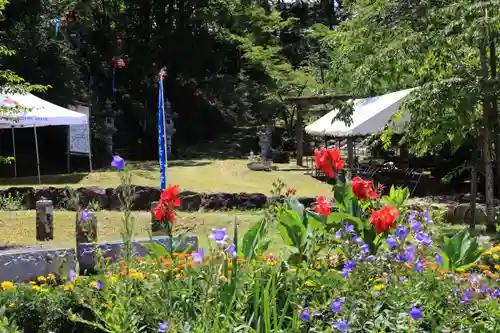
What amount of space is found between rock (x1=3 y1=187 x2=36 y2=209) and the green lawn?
2833 millimetres

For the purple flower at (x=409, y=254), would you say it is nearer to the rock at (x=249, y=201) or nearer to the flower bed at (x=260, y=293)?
the flower bed at (x=260, y=293)

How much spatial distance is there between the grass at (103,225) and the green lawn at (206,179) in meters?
4.16

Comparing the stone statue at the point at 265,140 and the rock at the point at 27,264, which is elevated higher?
the stone statue at the point at 265,140

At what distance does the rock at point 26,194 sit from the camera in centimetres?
Result: 1188

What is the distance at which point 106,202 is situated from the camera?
37.8 ft

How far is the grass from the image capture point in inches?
329

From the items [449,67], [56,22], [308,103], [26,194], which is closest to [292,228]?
[449,67]

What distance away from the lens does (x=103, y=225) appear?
9.48m

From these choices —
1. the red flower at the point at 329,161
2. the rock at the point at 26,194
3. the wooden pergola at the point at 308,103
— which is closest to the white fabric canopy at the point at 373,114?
the wooden pergola at the point at 308,103

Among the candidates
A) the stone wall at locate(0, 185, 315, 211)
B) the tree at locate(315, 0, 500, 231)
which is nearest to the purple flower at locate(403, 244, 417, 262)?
the tree at locate(315, 0, 500, 231)

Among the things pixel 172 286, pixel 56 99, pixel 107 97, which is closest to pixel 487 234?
pixel 172 286

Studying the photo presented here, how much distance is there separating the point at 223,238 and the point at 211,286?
0.27m

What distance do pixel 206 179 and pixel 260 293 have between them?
13.6m

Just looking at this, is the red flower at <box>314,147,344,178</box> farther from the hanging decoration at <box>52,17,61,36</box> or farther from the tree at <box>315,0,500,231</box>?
the hanging decoration at <box>52,17,61,36</box>
